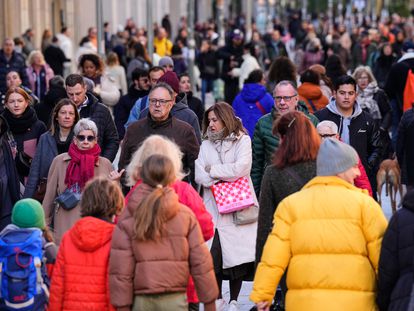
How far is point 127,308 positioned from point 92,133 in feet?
9.40

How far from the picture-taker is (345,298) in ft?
24.4

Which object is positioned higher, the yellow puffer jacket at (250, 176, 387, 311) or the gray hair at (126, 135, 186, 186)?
the gray hair at (126, 135, 186, 186)

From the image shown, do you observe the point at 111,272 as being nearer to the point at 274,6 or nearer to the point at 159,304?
the point at 159,304

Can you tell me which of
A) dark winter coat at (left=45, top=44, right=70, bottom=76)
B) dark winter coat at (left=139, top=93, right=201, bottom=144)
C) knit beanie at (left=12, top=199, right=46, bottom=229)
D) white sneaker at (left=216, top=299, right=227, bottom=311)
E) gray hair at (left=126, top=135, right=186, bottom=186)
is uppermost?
gray hair at (left=126, top=135, right=186, bottom=186)

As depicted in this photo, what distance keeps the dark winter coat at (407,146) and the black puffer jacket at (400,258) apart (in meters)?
5.34

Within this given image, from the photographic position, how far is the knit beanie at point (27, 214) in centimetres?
816

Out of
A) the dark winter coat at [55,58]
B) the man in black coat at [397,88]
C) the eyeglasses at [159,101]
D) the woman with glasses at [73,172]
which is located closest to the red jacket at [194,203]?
the woman with glasses at [73,172]

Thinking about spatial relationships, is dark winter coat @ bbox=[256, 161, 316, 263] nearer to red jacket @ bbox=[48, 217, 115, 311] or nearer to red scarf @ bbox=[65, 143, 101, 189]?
red jacket @ bbox=[48, 217, 115, 311]

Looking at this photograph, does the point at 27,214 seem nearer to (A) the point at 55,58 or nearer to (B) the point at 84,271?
(B) the point at 84,271

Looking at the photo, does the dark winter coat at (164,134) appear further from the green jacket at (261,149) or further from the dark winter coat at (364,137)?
the dark winter coat at (364,137)

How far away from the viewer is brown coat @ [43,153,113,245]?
394 inches

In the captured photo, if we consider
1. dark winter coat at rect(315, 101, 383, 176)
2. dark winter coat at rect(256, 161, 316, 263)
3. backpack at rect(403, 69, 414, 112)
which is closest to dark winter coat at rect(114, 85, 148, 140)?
backpack at rect(403, 69, 414, 112)

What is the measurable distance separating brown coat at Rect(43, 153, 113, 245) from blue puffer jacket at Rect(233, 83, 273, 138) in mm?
4875

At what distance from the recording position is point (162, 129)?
11.1 m
